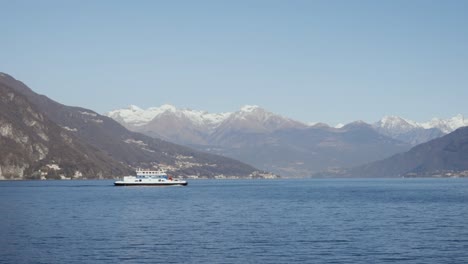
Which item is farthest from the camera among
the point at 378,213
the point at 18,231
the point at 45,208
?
the point at 45,208

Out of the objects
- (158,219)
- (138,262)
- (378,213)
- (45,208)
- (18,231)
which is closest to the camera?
(138,262)

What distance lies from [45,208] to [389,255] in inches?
4087

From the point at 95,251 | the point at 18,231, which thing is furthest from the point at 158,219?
the point at 95,251

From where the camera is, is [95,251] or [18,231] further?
[18,231]

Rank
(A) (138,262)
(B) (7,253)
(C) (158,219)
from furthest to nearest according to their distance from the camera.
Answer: (C) (158,219) → (B) (7,253) → (A) (138,262)

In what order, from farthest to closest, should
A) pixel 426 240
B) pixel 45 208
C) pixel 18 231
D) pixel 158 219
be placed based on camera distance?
pixel 45 208 < pixel 158 219 < pixel 18 231 < pixel 426 240

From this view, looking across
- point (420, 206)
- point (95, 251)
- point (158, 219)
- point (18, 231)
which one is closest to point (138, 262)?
point (95, 251)

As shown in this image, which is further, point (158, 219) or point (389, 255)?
point (158, 219)

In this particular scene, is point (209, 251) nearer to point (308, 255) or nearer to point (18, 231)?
point (308, 255)

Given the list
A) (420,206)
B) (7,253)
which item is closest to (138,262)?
(7,253)

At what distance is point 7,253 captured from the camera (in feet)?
285

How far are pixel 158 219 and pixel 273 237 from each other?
1531 inches

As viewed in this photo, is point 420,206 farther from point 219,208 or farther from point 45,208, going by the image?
point 45,208

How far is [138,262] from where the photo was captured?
81.2 meters
